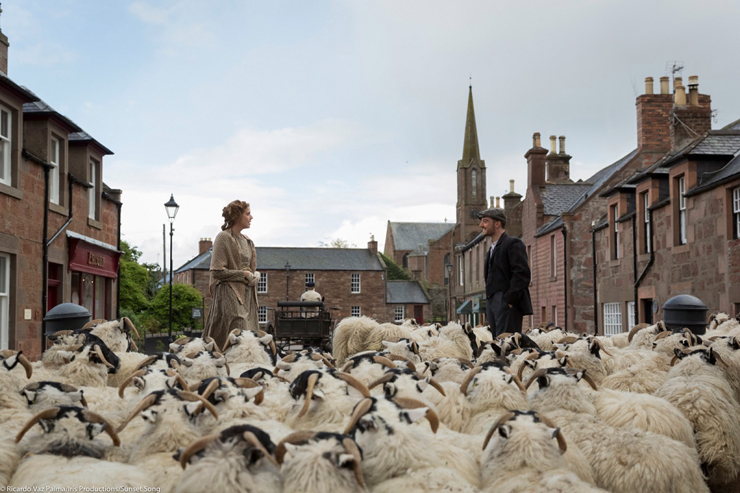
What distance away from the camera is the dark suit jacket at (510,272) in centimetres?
793

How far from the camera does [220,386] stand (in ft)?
14.3

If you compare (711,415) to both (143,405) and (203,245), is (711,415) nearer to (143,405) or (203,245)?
(143,405)

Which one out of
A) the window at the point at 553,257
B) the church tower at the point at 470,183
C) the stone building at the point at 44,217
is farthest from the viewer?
the church tower at the point at 470,183

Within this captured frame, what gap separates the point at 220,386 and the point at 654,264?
737 inches

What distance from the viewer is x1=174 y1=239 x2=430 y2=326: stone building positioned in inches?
2502

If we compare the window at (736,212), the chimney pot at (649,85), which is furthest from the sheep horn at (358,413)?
the chimney pot at (649,85)

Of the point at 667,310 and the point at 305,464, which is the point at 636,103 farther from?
the point at 305,464

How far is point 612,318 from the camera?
2488 cm

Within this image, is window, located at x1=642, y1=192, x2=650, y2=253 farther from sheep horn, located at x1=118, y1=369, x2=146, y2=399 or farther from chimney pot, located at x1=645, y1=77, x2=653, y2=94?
sheep horn, located at x1=118, y1=369, x2=146, y2=399

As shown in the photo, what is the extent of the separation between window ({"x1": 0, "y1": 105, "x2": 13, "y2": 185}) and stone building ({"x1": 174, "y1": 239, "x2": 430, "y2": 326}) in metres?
48.7

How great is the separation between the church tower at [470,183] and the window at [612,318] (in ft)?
140

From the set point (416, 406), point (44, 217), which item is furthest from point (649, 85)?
point (416, 406)

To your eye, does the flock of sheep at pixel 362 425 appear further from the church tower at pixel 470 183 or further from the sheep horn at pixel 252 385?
the church tower at pixel 470 183

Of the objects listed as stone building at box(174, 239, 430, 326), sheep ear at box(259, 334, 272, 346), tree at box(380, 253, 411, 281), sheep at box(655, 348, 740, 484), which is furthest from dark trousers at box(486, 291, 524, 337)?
tree at box(380, 253, 411, 281)
